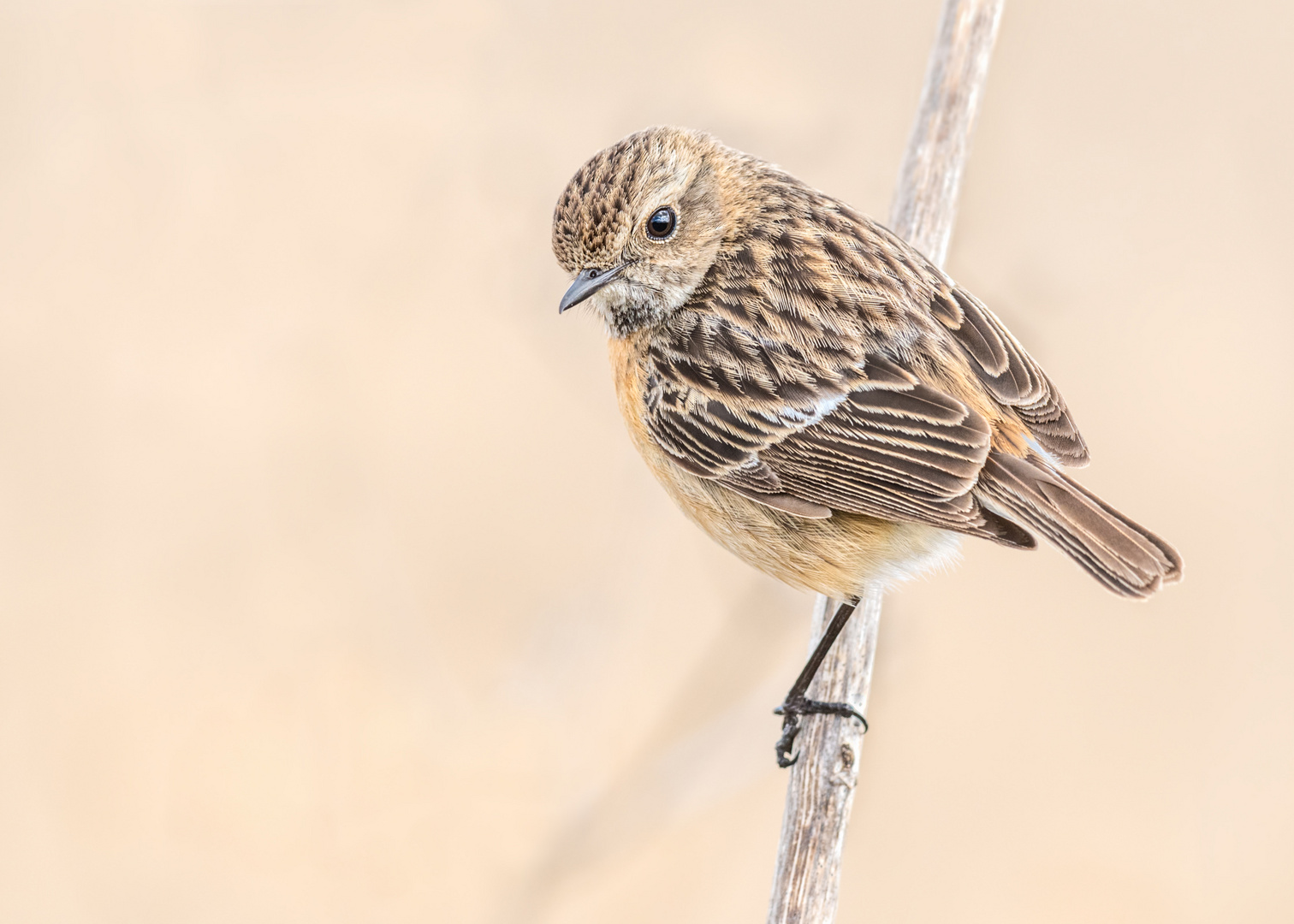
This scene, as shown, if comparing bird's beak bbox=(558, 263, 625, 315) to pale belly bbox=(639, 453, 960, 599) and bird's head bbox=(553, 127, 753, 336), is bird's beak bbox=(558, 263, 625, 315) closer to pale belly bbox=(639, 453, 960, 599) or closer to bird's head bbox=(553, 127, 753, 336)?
bird's head bbox=(553, 127, 753, 336)

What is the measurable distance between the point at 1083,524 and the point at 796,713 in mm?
1439

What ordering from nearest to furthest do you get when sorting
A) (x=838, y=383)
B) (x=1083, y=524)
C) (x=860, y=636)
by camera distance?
(x=1083, y=524)
(x=838, y=383)
(x=860, y=636)

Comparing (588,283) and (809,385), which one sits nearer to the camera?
(809,385)

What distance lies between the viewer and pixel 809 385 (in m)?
4.33

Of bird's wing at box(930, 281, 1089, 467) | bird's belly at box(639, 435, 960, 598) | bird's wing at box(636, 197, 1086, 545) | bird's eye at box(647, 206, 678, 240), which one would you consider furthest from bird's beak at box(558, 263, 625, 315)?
bird's wing at box(930, 281, 1089, 467)

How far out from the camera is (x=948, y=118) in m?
5.11

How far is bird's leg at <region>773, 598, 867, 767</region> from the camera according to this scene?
4.66 m

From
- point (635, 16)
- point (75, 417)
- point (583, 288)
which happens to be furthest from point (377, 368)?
point (583, 288)

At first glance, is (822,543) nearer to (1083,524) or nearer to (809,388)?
(809,388)

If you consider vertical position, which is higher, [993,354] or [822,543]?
[993,354]

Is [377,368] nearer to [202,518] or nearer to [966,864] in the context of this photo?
[202,518]

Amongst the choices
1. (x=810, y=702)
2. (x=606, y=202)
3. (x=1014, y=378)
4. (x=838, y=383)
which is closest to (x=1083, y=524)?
(x=1014, y=378)

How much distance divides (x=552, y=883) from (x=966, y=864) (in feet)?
10.0

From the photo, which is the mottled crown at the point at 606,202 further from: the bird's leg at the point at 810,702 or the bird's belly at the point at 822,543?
the bird's leg at the point at 810,702
